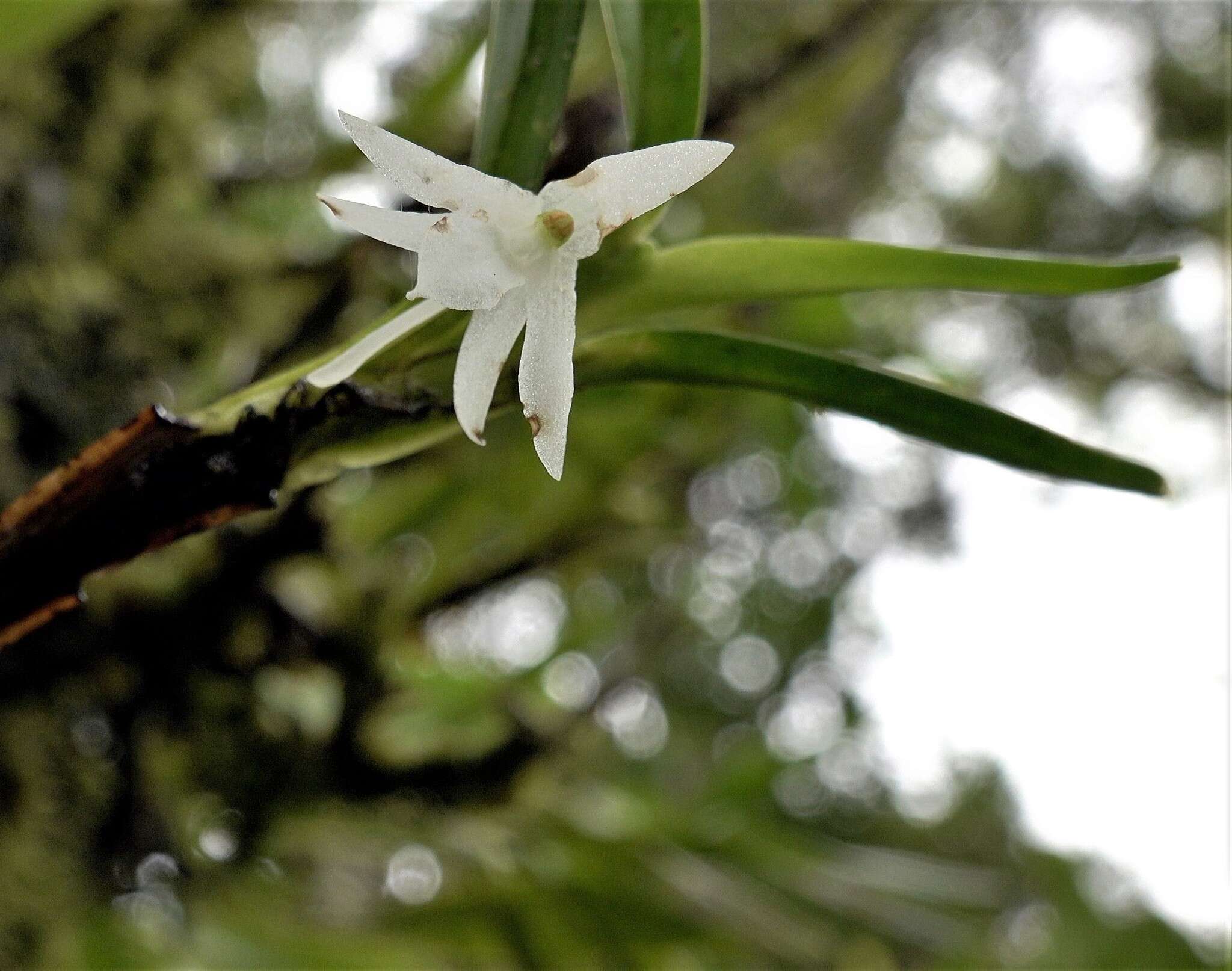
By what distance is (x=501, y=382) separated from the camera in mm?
263

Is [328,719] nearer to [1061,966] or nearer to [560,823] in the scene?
[560,823]

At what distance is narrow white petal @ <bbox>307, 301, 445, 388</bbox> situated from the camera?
0.24 meters

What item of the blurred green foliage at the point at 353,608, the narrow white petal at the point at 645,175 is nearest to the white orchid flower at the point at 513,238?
the narrow white petal at the point at 645,175

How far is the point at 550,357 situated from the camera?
22cm

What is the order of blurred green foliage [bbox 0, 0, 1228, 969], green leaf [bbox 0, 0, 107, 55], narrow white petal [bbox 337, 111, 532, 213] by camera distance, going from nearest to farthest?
1. narrow white petal [bbox 337, 111, 532, 213]
2. green leaf [bbox 0, 0, 107, 55]
3. blurred green foliage [bbox 0, 0, 1228, 969]

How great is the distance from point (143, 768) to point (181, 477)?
60cm

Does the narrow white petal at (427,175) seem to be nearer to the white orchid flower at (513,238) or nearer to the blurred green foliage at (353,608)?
the white orchid flower at (513,238)

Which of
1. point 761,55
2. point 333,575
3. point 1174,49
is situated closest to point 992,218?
point 1174,49

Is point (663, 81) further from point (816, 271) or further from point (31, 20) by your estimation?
point (31, 20)

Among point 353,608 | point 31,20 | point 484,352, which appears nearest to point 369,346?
point 484,352

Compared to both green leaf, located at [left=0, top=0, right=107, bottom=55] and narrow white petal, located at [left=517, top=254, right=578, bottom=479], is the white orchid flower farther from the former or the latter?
green leaf, located at [left=0, top=0, right=107, bottom=55]

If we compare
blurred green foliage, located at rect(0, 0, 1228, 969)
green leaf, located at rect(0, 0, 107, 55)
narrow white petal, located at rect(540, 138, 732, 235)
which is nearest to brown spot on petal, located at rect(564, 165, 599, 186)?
narrow white petal, located at rect(540, 138, 732, 235)

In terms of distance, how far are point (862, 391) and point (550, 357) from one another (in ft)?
0.34

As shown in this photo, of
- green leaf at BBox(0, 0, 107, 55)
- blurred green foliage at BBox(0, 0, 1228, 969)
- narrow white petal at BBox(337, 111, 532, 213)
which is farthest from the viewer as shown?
blurred green foliage at BBox(0, 0, 1228, 969)
